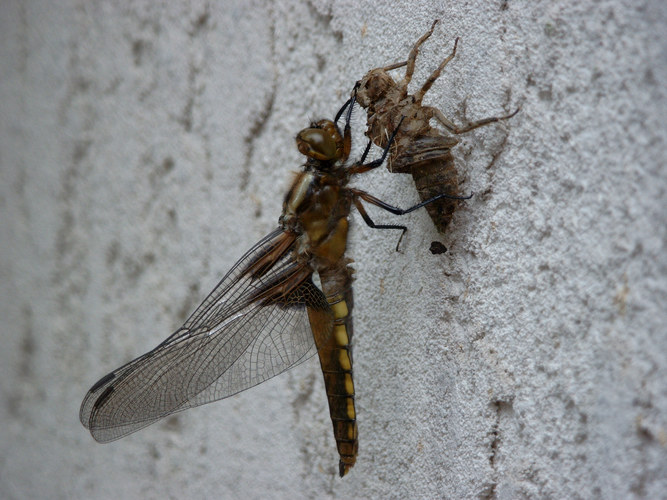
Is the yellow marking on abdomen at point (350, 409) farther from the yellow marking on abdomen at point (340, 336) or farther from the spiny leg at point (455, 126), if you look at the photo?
the spiny leg at point (455, 126)

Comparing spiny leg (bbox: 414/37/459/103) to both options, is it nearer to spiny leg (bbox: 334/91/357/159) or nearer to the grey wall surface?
the grey wall surface

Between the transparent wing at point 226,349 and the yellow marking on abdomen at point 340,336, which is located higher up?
the transparent wing at point 226,349

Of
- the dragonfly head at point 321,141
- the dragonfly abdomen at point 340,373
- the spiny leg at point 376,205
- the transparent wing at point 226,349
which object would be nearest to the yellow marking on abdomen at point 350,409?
the dragonfly abdomen at point 340,373

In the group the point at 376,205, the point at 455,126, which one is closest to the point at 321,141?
the point at 376,205

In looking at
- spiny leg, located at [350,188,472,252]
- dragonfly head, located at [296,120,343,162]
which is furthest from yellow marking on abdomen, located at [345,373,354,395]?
dragonfly head, located at [296,120,343,162]

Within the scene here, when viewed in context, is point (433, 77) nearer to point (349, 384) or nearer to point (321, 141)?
point (321, 141)

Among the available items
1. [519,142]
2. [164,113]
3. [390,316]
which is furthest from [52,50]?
[519,142]
